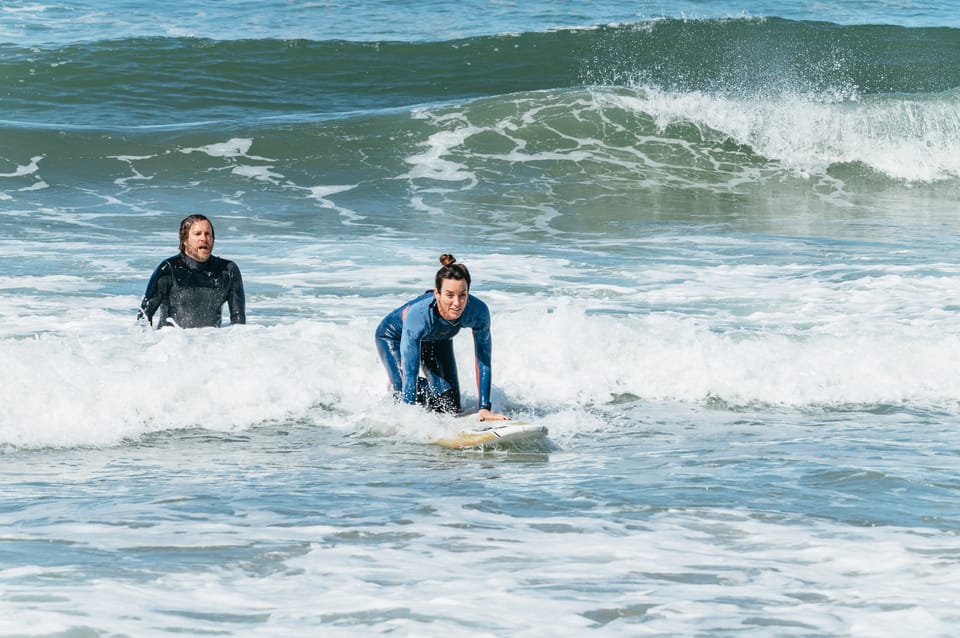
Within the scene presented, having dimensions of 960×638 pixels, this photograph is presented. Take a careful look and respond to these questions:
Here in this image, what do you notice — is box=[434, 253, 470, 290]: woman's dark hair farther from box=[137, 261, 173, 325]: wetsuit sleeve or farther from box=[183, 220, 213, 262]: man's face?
box=[137, 261, 173, 325]: wetsuit sleeve

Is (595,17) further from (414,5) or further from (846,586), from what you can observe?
(846,586)

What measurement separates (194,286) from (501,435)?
3.00 meters

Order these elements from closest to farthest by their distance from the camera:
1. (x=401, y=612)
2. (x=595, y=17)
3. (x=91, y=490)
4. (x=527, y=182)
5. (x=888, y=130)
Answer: (x=401, y=612) < (x=91, y=490) < (x=527, y=182) < (x=888, y=130) < (x=595, y=17)

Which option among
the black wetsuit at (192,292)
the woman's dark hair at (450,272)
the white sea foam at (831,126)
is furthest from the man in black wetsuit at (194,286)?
the white sea foam at (831,126)

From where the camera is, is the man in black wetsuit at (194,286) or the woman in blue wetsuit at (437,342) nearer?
the woman in blue wetsuit at (437,342)

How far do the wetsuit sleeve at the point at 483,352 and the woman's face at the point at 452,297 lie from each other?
314 millimetres

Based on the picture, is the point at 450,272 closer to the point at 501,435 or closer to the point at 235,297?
the point at 501,435

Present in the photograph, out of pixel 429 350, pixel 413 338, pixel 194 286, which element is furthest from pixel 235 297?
pixel 413 338

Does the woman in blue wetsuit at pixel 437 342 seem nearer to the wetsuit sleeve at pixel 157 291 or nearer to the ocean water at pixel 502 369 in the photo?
the ocean water at pixel 502 369

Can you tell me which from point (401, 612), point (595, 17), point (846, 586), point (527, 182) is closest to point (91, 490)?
point (401, 612)

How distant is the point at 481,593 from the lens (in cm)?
425

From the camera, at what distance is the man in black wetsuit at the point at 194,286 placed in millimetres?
8672

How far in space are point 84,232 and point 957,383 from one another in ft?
34.9

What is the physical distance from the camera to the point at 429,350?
25.6 feet
